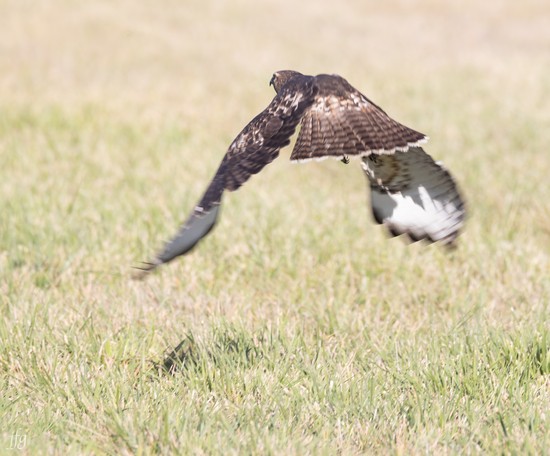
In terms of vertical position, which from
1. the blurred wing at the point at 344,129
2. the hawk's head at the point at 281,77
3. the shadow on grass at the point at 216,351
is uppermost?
the hawk's head at the point at 281,77

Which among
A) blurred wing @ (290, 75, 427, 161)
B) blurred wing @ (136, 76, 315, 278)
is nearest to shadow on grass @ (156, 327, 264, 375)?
blurred wing @ (136, 76, 315, 278)

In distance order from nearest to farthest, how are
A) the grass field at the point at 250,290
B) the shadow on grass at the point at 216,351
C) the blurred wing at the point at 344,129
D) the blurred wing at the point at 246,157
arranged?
the blurred wing at the point at 246,157 < the blurred wing at the point at 344,129 < the grass field at the point at 250,290 < the shadow on grass at the point at 216,351

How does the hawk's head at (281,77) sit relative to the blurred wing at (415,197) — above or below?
above

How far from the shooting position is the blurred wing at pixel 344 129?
2797 mm

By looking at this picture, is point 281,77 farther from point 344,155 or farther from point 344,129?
point 344,155

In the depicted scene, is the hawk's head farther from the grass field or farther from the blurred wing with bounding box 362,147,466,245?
the grass field

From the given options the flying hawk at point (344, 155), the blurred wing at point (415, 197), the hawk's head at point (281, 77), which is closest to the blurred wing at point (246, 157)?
the flying hawk at point (344, 155)

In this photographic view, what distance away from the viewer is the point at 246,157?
2734mm

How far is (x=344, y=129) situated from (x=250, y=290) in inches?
83.6

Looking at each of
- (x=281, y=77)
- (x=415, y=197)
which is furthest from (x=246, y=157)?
(x=415, y=197)

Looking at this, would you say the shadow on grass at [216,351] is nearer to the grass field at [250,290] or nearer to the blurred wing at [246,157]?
the grass field at [250,290]

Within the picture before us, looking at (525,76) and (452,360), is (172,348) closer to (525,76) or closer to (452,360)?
(452,360)

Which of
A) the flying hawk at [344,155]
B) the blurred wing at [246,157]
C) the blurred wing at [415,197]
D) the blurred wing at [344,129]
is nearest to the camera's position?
Answer: the blurred wing at [246,157]

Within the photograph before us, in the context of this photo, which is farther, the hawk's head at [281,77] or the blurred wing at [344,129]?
the hawk's head at [281,77]
